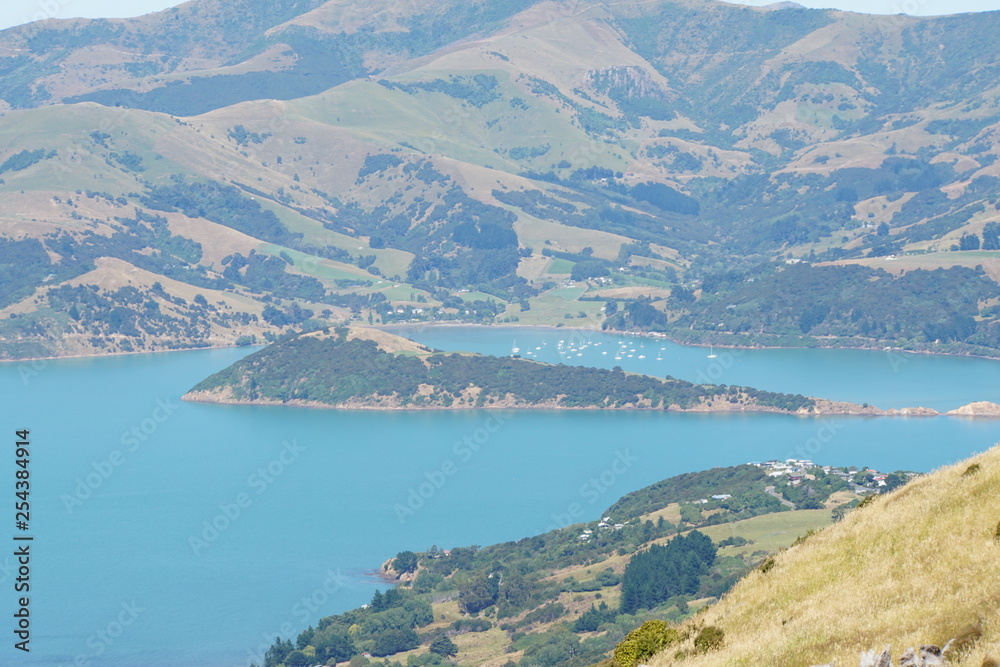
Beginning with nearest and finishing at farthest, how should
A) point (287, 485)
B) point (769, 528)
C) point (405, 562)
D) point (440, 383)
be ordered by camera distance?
point (769, 528), point (405, 562), point (287, 485), point (440, 383)

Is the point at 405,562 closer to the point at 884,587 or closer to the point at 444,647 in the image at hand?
the point at 444,647

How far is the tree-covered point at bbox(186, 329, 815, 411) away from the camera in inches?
7156

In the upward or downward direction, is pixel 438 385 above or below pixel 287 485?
above

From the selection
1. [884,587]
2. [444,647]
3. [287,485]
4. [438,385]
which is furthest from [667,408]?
[884,587]

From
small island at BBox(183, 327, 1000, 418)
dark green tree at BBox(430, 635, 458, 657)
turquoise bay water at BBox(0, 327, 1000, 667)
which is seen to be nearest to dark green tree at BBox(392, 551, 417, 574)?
turquoise bay water at BBox(0, 327, 1000, 667)

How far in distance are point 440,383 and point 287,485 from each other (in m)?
48.7

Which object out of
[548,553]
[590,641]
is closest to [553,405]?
[548,553]

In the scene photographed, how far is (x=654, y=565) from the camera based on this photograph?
280 ft

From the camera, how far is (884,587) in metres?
27.5

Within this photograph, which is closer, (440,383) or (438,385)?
(438,385)

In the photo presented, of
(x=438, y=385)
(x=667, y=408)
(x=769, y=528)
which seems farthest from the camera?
(x=438, y=385)

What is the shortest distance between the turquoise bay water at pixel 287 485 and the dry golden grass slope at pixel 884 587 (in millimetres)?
58404

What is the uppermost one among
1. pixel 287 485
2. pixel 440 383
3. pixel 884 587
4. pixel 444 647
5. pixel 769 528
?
pixel 884 587

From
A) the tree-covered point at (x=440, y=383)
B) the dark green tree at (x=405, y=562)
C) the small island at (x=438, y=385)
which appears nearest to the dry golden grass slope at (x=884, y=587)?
the dark green tree at (x=405, y=562)
